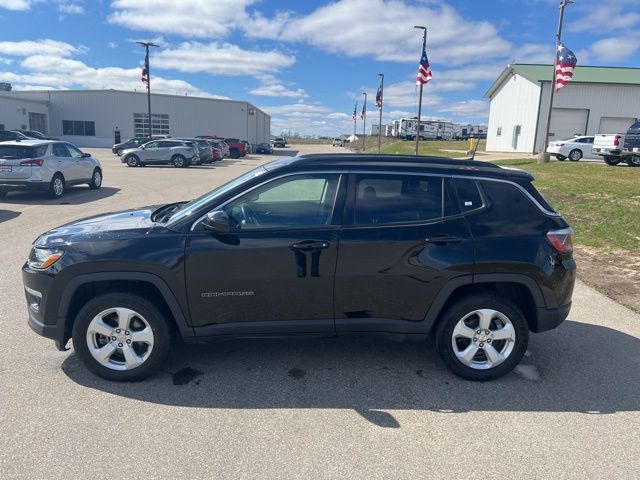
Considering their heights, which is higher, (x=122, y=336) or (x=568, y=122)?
(x=568, y=122)

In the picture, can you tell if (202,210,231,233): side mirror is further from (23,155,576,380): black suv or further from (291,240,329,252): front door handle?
(291,240,329,252): front door handle

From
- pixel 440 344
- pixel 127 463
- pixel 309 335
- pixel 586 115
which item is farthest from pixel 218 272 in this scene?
pixel 586 115

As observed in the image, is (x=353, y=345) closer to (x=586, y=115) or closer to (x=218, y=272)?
(x=218, y=272)

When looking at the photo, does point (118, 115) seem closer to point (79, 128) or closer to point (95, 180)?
point (79, 128)

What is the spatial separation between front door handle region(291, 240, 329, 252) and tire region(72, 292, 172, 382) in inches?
45.3

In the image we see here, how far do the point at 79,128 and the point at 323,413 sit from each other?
61.9 m

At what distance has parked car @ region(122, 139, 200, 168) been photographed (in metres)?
28.1

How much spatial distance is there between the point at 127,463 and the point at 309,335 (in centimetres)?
151

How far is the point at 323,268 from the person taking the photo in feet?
11.6

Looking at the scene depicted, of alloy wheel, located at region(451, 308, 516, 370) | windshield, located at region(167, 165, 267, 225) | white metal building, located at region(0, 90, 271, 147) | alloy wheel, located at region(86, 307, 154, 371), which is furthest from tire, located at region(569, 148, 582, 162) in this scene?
white metal building, located at region(0, 90, 271, 147)

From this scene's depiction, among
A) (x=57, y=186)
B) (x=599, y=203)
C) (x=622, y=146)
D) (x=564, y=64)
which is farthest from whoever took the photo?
(x=564, y=64)

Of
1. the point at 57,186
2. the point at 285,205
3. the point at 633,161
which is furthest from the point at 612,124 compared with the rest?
the point at 285,205

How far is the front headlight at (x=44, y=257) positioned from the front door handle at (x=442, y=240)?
274 centimetres

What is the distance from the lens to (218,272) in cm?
348
